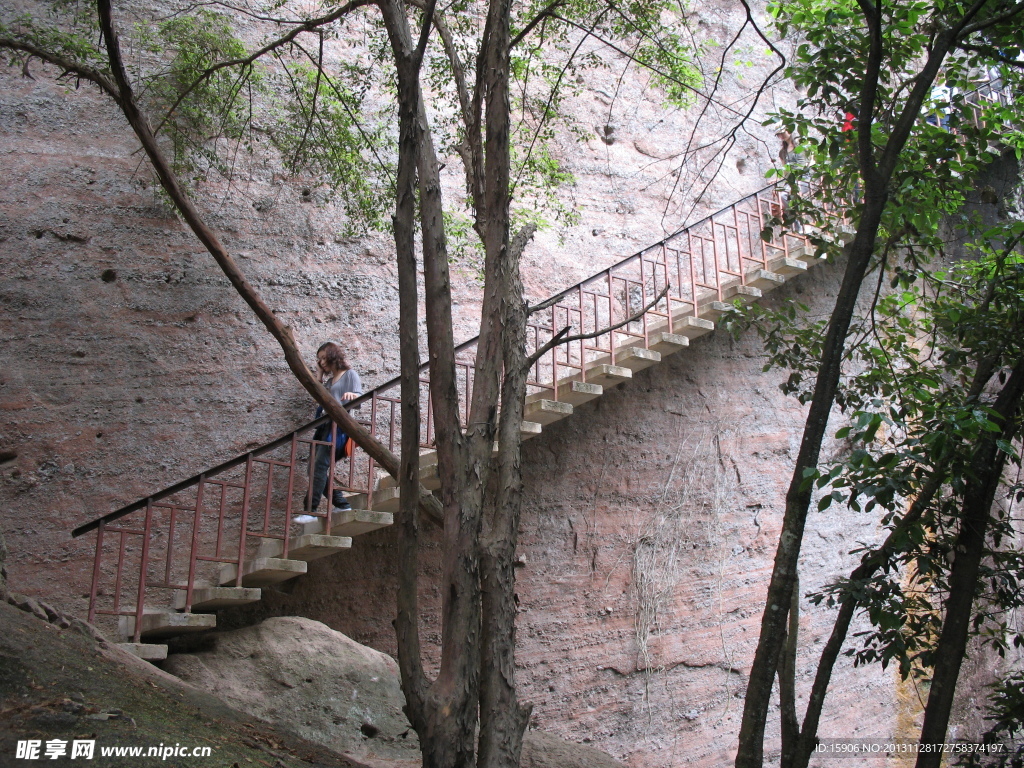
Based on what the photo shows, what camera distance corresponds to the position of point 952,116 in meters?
5.56

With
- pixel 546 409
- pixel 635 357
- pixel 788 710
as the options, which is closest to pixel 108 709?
pixel 788 710

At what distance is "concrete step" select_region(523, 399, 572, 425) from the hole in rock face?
9.08ft

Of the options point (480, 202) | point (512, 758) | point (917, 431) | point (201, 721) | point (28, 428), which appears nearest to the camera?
point (512, 758)

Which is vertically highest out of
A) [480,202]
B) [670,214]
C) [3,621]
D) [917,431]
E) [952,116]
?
[670,214]

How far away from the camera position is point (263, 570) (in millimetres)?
6145

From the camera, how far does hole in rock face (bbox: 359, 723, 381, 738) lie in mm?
6121

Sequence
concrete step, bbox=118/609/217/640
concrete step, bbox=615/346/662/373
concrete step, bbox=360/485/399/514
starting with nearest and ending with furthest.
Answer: concrete step, bbox=118/609/217/640, concrete step, bbox=360/485/399/514, concrete step, bbox=615/346/662/373

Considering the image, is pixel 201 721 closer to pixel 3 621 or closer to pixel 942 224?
pixel 3 621

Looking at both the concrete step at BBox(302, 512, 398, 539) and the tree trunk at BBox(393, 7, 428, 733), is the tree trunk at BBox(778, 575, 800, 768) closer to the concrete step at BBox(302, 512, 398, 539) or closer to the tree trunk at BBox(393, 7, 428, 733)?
the tree trunk at BBox(393, 7, 428, 733)

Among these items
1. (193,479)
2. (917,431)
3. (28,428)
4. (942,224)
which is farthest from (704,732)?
(942,224)

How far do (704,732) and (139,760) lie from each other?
621cm

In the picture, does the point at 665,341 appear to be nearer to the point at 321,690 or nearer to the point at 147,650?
the point at 321,690

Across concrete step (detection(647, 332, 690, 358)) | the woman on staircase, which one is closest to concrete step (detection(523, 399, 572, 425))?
concrete step (detection(647, 332, 690, 358))

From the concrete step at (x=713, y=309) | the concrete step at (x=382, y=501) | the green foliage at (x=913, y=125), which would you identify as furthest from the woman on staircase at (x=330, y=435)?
the green foliage at (x=913, y=125)
